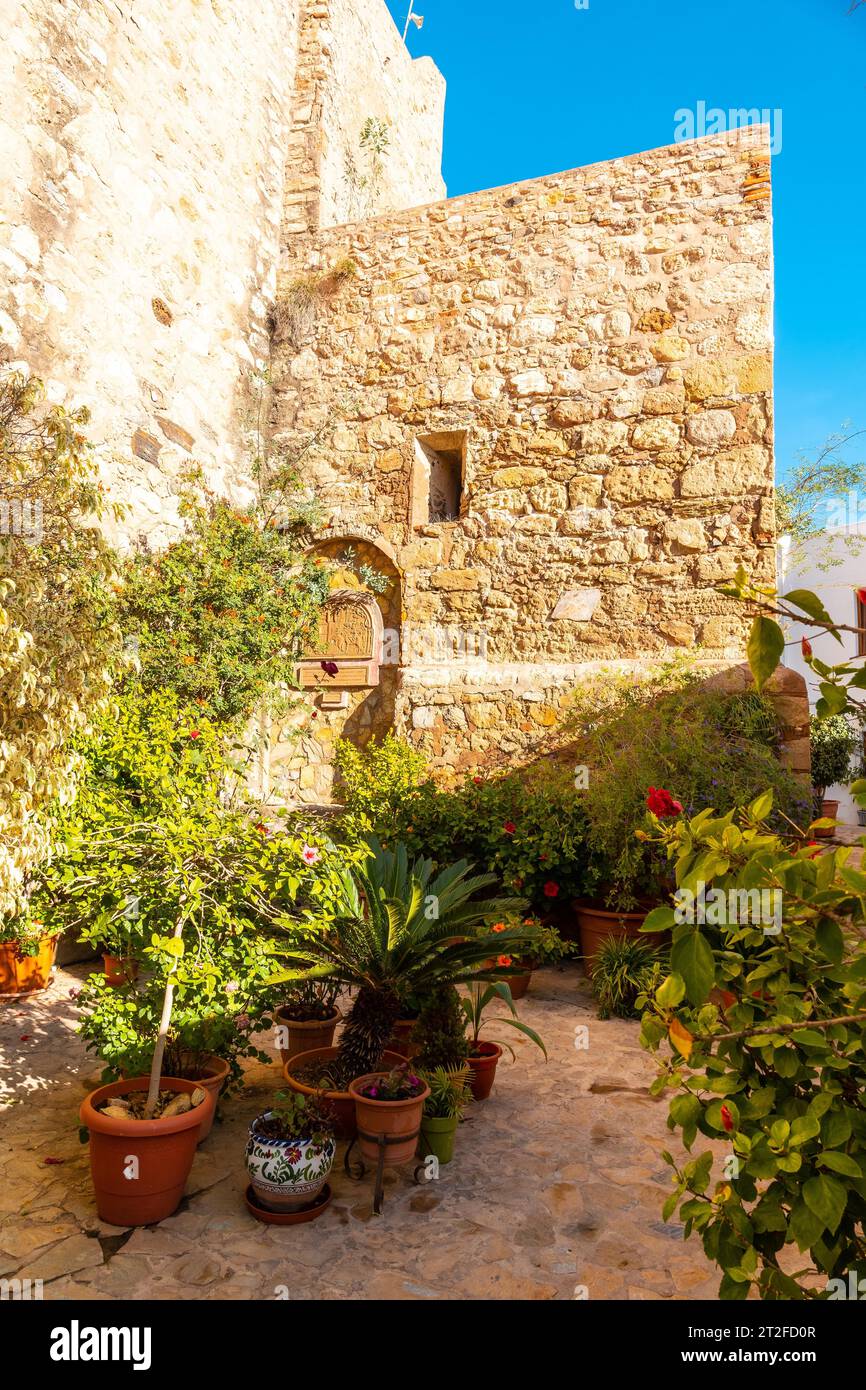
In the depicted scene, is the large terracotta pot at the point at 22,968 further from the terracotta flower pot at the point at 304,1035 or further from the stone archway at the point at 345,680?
the stone archway at the point at 345,680

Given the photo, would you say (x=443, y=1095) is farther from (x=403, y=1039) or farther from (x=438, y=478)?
(x=438, y=478)

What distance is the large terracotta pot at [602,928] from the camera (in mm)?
4152

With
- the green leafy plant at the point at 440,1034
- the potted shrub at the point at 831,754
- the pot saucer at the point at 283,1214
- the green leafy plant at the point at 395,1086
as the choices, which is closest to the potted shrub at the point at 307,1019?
the green leafy plant at the point at 440,1034

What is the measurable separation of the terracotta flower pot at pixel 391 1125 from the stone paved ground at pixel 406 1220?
0.09 metres

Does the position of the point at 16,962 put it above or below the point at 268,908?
below

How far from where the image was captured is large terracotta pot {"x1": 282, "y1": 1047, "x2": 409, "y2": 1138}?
2.56 metres

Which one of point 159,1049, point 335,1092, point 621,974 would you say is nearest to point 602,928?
point 621,974

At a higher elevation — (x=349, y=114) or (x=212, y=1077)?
(x=349, y=114)

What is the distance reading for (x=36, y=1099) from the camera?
111 inches

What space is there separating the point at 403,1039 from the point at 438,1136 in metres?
0.53

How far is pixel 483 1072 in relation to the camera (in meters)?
2.96

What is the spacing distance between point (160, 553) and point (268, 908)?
144 inches
